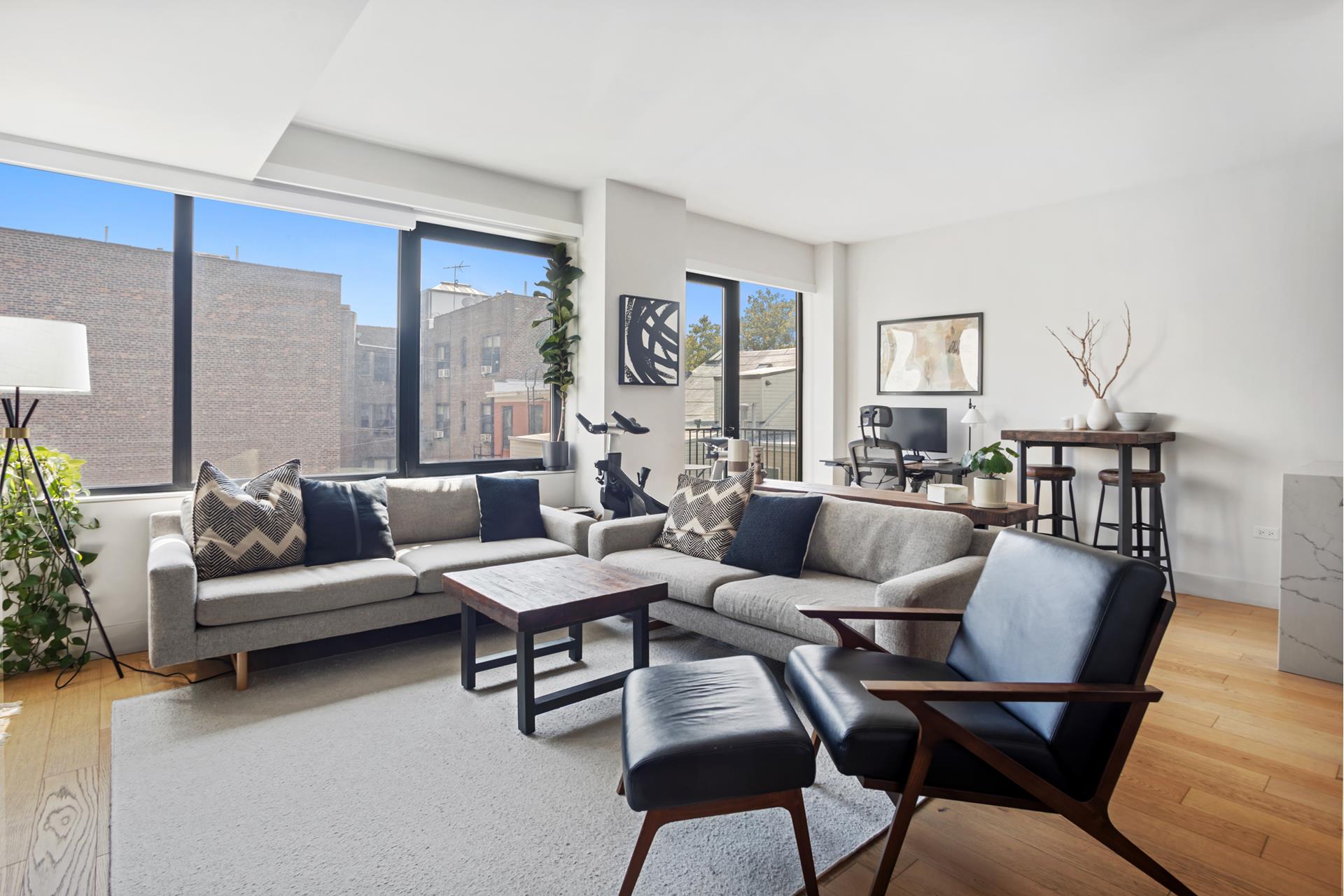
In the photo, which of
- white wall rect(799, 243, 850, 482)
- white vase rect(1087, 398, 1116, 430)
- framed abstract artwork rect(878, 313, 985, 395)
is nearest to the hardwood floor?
white vase rect(1087, 398, 1116, 430)

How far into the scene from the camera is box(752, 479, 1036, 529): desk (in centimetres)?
339

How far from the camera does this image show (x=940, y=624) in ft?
8.54

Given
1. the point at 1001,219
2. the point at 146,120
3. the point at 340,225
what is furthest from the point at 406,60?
the point at 1001,219

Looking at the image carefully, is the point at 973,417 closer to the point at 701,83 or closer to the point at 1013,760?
the point at 701,83

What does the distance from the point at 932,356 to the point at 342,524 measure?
473cm

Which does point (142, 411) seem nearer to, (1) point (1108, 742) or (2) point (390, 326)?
(2) point (390, 326)

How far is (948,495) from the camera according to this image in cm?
353

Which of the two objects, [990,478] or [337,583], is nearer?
[337,583]

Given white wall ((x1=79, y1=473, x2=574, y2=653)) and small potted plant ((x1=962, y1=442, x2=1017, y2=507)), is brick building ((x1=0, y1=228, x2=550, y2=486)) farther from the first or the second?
small potted plant ((x1=962, y1=442, x2=1017, y2=507))

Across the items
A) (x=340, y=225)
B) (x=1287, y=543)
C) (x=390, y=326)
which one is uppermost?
(x=340, y=225)

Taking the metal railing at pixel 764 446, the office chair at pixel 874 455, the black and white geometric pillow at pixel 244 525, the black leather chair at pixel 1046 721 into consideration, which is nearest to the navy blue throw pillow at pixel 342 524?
the black and white geometric pillow at pixel 244 525

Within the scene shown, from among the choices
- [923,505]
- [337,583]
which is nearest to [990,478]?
[923,505]

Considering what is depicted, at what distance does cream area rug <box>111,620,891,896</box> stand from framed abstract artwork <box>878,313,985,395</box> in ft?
13.8

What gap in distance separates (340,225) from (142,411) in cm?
151
